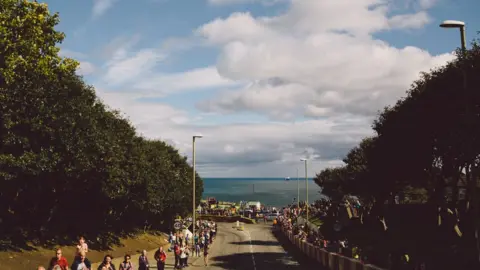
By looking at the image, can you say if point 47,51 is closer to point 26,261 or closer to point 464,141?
point 26,261

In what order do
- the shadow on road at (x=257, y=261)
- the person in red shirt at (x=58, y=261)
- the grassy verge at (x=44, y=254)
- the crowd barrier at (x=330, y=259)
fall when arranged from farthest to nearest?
1. the shadow on road at (x=257, y=261)
2. the grassy verge at (x=44, y=254)
3. the crowd barrier at (x=330, y=259)
4. the person in red shirt at (x=58, y=261)

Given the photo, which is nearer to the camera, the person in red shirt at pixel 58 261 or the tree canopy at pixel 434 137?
the person in red shirt at pixel 58 261

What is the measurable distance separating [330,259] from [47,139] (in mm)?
17038

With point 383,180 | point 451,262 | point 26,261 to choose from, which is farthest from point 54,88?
point 383,180

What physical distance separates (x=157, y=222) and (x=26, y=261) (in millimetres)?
33792

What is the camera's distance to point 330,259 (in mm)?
25141

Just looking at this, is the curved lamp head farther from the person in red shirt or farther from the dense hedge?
the dense hedge

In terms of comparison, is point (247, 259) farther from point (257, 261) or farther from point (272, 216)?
point (272, 216)

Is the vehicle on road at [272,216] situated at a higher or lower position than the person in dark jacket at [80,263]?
lower

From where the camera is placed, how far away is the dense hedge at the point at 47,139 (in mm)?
23375

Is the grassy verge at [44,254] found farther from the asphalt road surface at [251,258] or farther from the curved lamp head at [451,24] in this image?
the curved lamp head at [451,24]

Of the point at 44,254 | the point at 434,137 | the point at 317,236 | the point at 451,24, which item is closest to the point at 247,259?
the point at 317,236

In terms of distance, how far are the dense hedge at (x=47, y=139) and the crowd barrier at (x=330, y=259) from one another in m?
13.9

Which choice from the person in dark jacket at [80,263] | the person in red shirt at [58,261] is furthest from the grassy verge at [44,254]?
the person in dark jacket at [80,263]
